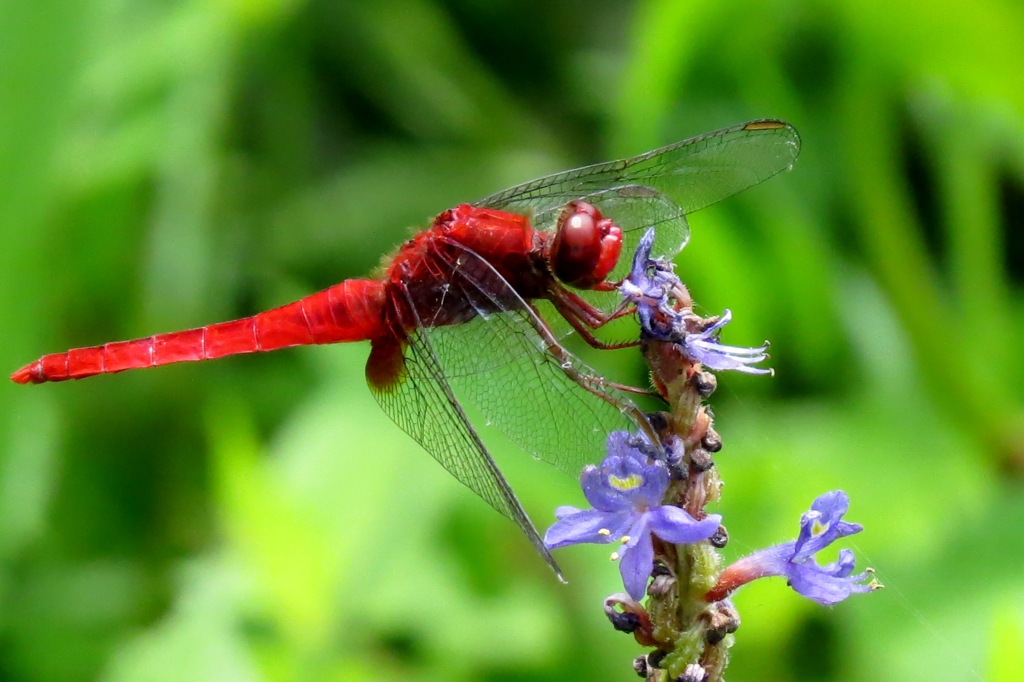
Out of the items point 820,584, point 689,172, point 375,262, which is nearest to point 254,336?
point 689,172

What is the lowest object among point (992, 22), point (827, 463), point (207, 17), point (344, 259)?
point (827, 463)

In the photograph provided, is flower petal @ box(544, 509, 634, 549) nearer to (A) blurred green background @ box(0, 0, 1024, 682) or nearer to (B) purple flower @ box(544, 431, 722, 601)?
(B) purple flower @ box(544, 431, 722, 601)

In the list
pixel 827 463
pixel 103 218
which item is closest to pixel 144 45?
pixel 103 218

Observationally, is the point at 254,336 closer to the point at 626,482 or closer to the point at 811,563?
the point at 626,482

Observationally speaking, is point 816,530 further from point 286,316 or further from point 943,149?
point 943,149

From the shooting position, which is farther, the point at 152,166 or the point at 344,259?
the point at 344,259

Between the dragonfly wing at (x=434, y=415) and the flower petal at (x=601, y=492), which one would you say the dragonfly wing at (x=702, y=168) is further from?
the flower petal at (x=601, y=492)

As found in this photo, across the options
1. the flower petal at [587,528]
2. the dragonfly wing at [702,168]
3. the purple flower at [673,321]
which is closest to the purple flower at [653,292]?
the purple flower at [673,321]

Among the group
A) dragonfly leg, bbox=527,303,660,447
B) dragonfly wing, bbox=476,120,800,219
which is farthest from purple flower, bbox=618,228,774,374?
dragonfly wing, bbox=476,120,800,219
